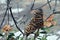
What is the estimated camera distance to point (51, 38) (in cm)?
109

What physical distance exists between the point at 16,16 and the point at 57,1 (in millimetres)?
282

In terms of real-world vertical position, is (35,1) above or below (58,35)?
above

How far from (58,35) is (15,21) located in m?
0.30

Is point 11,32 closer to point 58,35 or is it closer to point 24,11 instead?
point 24,11

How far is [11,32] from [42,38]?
198mm

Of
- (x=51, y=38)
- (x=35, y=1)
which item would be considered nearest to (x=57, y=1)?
→ (x=35, y=1)

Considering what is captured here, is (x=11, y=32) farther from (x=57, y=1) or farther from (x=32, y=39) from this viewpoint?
(x=57, y=1)

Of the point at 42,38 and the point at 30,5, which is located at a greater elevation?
the point at 30,5

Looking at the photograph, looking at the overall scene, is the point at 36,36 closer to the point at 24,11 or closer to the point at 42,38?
the point at 42,38

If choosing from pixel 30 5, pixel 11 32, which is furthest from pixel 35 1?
pixel 11 32

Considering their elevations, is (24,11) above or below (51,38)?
above

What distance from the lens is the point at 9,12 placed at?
1067 millimetres

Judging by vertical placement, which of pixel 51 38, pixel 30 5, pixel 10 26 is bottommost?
pixel 51 38

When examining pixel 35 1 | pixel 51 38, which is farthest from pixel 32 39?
pixel 35 1
